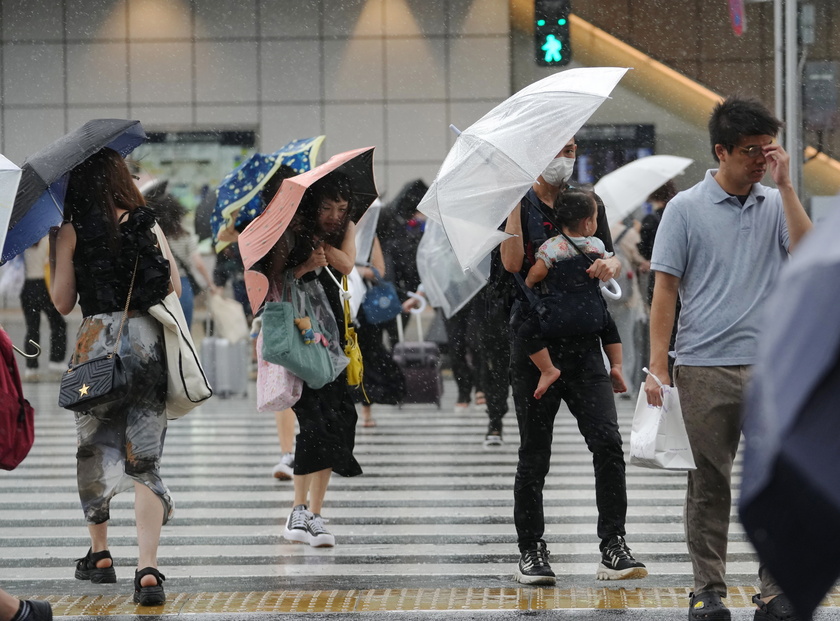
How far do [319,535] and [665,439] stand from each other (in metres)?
2.23

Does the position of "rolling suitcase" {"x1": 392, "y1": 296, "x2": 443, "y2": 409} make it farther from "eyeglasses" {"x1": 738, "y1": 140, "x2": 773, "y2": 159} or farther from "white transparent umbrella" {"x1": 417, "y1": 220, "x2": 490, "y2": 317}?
"eyeglasses" {"x1": 738, "y1": 140, "x2": 773, "y2": 159}

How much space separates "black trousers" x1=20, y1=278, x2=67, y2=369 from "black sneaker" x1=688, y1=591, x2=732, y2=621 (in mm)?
11692

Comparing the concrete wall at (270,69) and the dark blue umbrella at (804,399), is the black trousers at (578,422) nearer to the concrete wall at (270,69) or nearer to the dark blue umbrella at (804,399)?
the dark blue umbrella at (804,399)

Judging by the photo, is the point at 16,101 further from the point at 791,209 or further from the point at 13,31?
the point at 791,209

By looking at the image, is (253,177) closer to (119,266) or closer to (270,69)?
(119,266)

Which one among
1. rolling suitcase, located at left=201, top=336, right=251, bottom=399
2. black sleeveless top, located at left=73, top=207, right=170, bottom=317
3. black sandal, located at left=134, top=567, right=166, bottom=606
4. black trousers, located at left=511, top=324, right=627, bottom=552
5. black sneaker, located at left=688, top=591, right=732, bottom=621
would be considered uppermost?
black sleeveless top, located at left=73, top=207, right=170, bottom=317

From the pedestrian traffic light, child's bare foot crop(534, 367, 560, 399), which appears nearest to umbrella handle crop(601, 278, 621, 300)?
child's bare foot crop(534, 367, 560, 399)

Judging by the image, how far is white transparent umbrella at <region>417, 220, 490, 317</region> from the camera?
35.4 ft

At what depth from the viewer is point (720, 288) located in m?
4.76

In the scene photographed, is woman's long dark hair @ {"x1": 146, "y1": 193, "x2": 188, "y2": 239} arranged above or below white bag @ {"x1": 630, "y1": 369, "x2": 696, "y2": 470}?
above

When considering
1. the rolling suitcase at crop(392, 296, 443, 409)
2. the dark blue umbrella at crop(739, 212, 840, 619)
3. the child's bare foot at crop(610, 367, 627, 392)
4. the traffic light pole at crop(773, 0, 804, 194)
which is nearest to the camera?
the dark blue umbrella at crop(739, 212, 840, 619)

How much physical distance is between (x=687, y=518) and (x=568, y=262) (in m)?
1.21

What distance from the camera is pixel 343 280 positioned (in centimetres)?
663

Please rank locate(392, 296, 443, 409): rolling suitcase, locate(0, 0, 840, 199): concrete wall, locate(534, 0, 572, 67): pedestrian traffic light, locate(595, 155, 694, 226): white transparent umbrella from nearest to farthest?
locate(595, 155, 694, 226): white transparent umbrella
locate(392, 296, 443, 409): rolling suitcase
locate(534, 0, 572, 67): pedestrian traffic light
locate(0, 0, 840, 199): concrete wall
